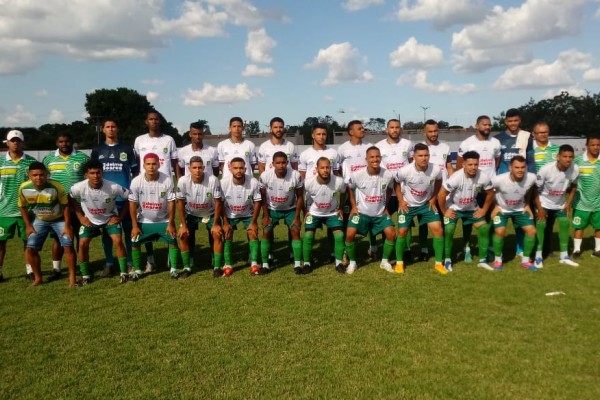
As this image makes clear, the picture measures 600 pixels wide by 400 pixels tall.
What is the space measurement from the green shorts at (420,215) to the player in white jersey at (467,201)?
18 cm

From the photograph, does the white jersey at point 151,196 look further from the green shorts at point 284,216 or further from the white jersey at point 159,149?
the green shorts at point 284,216

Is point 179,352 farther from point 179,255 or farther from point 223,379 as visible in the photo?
point 179,255

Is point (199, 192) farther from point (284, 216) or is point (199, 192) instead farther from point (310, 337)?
point (310, 337)

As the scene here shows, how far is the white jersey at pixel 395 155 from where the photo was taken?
286 inches

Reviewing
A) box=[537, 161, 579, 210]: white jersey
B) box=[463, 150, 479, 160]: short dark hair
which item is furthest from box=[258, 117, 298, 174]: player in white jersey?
box=[537, 161, 579, 210]: white jersey

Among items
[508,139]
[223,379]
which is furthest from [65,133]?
[508,139]

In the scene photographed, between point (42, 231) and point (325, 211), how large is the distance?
4053 millimetres

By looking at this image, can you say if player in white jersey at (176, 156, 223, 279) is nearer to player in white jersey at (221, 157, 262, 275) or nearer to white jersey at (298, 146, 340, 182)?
player in white jersey at (221, 157, 262, 275)

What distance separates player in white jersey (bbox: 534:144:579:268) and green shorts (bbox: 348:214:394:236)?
2294 mm

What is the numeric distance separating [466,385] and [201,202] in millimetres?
4499

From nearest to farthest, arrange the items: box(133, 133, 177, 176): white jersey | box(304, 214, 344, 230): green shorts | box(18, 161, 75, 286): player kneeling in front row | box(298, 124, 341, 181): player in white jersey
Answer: box(18, 161, 75, 286): player kneeling in front row → box(304, 214, 344, 230): green shorts → box(298, 124, 341, 181): player in white jersey → box(133, 133, 177, 176): white jersey

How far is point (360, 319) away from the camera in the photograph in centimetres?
477

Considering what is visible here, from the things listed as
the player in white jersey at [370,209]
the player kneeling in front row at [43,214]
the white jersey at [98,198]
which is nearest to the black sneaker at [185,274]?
the white jersey at [98,198]

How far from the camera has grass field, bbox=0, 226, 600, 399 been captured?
3467 millimetres
